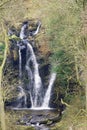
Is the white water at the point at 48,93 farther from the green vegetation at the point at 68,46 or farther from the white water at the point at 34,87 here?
the green vegetation at the point at 68,46

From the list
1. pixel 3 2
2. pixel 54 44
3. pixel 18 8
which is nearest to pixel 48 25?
pixel 54 44

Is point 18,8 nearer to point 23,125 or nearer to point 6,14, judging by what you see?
point 6,14

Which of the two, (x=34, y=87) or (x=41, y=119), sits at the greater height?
(x=34, y=87)

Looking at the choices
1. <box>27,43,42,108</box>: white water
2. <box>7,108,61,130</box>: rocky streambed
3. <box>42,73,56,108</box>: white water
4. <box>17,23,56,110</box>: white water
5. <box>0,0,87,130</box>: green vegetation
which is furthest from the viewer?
<box>27,43,42,108</box>: white water

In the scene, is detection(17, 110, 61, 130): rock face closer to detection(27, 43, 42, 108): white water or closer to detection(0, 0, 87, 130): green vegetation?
detection(0, 0, 87, 130): green vegetation

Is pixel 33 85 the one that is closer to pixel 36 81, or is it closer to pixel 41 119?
pixel 36 81

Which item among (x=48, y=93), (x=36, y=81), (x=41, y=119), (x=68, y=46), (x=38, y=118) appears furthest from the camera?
(x=36, y=81)

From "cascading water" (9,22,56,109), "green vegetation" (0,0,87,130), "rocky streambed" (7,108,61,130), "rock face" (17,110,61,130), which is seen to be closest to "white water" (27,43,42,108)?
"cascading water" (9,22,56,109)

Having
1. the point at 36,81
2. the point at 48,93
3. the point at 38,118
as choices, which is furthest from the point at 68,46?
the point at 36,81
